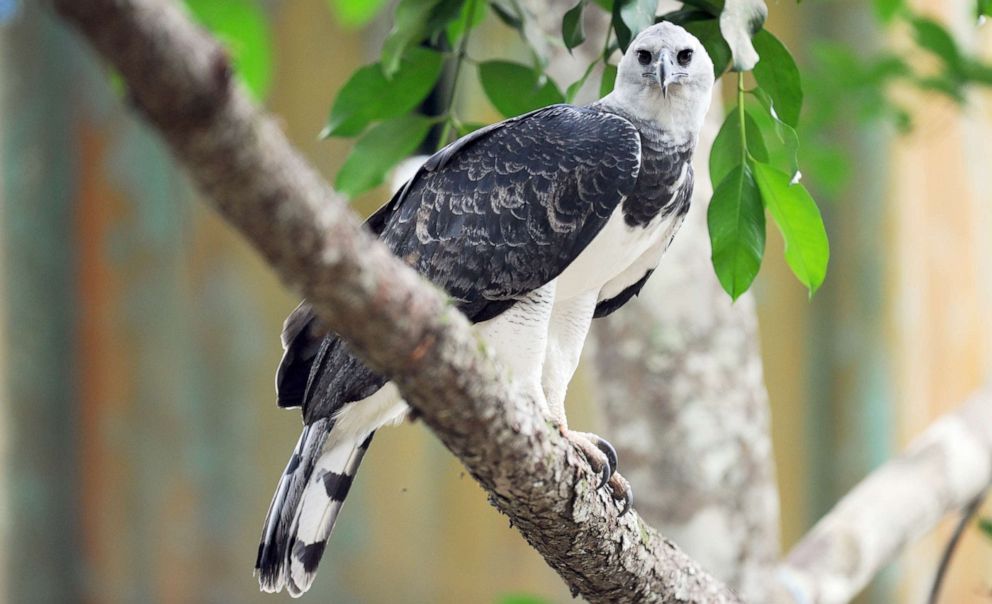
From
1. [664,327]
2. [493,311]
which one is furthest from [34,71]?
[493,311]

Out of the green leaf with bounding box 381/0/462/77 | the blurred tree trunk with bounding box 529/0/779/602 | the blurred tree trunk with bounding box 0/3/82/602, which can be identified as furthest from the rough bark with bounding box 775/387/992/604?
the blurred tree trunk with bounding box 0/3/82/602

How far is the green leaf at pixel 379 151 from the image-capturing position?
5.48 feet

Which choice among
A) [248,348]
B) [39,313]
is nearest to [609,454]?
[248,348]

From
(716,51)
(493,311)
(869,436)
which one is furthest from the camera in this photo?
(869,436)

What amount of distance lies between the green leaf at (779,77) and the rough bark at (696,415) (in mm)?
1021

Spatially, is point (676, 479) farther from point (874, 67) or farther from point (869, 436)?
point (869, 436)

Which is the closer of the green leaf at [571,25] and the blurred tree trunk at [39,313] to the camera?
the green leaf at [571,25]

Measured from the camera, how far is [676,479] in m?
2.30

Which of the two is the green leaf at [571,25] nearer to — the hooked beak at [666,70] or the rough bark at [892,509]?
the hooked beak at [666,70]

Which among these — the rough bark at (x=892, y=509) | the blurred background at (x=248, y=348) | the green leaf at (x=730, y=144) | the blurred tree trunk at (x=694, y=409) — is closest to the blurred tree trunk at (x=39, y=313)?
the blurred background at (x=248, y=348)

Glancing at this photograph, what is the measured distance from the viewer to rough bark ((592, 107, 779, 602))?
229cm

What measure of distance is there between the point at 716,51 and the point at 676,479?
1109mm

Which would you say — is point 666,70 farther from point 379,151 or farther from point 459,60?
point 379,151

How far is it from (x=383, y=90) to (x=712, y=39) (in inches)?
19.1
